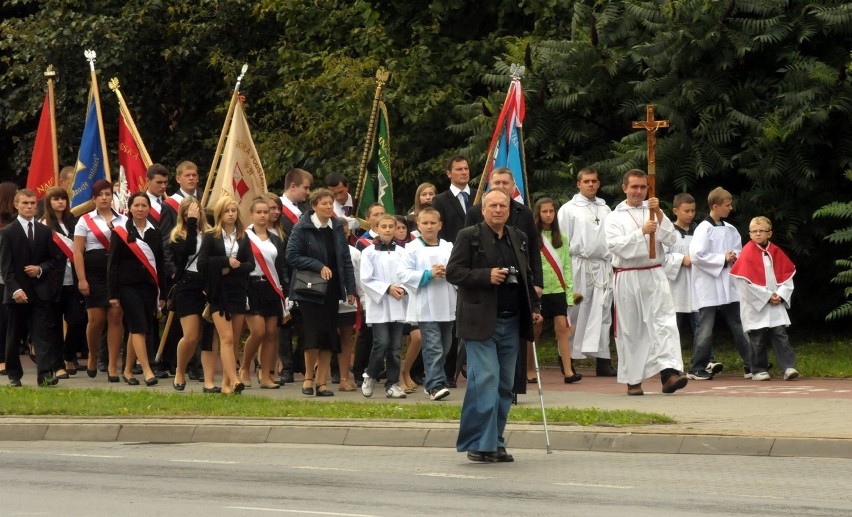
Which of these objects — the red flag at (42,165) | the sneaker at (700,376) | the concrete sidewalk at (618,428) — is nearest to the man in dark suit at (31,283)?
the concrete sidewalk at (618,428)

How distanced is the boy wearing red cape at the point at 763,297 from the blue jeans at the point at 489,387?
5719mm

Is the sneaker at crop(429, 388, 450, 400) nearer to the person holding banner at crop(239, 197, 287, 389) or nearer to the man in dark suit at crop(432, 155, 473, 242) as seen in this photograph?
the man in dark suit at crop(432, 155, 473, 242)

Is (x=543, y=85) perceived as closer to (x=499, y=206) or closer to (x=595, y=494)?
(x=499, y=206)

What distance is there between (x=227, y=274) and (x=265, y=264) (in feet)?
2.93

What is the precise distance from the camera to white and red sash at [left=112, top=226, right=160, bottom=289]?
17.4 m

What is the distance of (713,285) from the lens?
17.8m

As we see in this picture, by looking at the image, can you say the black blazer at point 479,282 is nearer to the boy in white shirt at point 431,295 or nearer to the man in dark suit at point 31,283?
the boy in white shirt at point 431,295

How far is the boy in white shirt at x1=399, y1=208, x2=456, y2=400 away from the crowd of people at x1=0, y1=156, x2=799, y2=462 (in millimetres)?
19

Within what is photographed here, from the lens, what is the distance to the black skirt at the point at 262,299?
16984mm

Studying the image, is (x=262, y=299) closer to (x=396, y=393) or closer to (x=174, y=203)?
(x=174, y=203)

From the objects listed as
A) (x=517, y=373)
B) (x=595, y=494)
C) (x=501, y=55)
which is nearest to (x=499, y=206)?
(x=517, y=373)

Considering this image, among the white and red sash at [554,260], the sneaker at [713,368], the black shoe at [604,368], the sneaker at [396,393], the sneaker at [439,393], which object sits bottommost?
the black shoe at [604,368]

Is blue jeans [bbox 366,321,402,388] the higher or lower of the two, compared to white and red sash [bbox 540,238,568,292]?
lower

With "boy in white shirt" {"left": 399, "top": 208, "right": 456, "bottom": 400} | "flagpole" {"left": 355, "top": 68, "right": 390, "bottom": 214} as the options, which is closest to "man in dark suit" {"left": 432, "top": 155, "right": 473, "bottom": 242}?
"boy in white shirt" {"left": 399, "top": 208, "right": 456, "bottom": 400}
